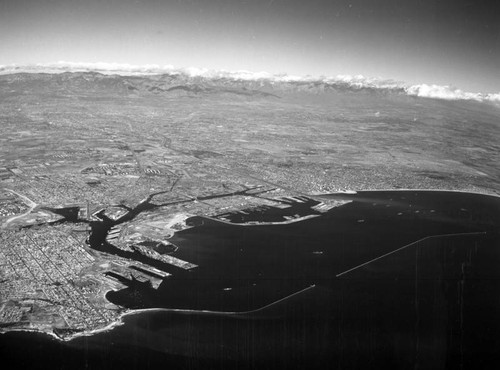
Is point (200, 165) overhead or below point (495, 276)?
overhead

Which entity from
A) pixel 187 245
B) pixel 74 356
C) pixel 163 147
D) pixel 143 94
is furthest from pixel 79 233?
pixel 143 94

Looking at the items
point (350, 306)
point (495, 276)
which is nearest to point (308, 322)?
point (350, 306)

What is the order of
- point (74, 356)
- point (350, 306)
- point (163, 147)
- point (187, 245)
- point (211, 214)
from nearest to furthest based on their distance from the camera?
point (74, 356) → point (350, 306) → point (187, 245) → point (211, 214) → point (163, 147)

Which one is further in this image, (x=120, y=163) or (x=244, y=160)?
(x=244, y=160)

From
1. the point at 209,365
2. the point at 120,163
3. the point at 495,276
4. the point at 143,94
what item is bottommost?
the point at 209,365

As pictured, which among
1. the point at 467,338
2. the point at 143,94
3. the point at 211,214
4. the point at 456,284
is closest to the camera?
the point at 467,338

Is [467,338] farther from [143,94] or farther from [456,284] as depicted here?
[143,94]
